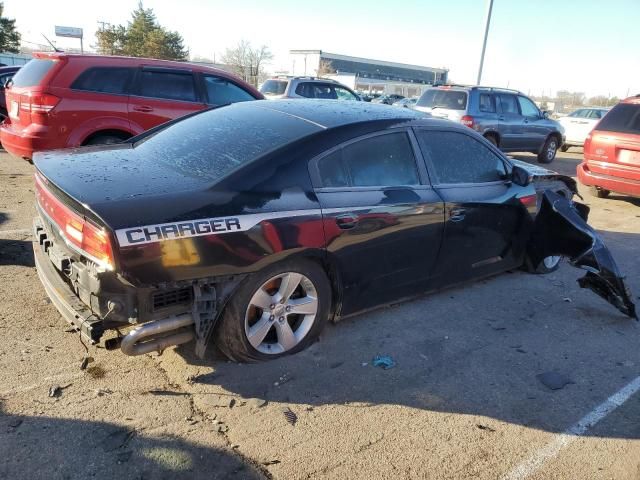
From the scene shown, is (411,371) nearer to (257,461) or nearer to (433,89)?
(257,461)

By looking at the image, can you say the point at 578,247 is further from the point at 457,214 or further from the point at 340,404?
the point at 340,404

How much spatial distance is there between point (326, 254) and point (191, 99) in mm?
5133

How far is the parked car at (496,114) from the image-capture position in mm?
11867

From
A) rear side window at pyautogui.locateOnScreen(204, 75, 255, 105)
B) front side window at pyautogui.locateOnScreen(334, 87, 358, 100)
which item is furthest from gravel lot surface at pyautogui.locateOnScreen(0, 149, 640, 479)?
front side window at pyautogui.locateOnScreen(334, 87, 358, 100)

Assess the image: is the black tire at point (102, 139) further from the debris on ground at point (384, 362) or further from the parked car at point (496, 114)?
the parked car at point (496, 114)

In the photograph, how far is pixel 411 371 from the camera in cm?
339

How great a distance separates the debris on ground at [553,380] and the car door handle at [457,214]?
50.9 inches

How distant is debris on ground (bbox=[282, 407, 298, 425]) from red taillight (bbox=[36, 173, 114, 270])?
4.00 ft

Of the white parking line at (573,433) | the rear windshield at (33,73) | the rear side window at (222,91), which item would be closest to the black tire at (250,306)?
the white parking line at (573,433)

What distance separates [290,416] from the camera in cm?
285

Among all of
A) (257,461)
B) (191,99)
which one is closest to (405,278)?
(257,461)

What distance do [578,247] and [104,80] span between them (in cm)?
594

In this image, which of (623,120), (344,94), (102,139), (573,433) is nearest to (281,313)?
(573,433)

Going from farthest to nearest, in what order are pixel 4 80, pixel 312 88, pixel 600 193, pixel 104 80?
pixel 312 88 → pixel 4 80 → pixel 600 193 → pixel 104 80
